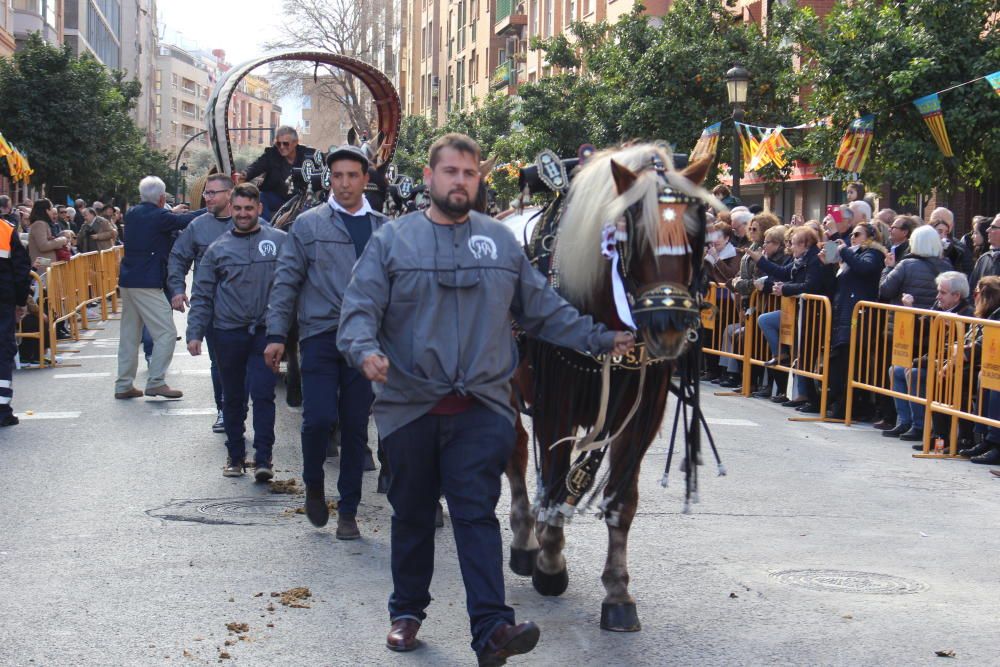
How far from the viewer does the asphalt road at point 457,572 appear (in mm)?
5352

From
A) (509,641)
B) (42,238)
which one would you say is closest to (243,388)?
(509,641)

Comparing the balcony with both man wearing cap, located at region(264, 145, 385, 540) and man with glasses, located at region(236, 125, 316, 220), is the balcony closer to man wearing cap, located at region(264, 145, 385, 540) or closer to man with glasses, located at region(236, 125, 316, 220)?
man with glasses, located at region(236, 125, 316, 220)

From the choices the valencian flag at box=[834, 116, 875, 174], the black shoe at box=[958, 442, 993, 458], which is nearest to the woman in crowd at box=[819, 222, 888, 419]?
the black shoe at box=[958, 442, 993, 458]

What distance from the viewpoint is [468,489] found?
16.1ft

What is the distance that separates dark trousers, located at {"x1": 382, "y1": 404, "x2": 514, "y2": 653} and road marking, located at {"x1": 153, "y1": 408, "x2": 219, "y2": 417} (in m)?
6.92

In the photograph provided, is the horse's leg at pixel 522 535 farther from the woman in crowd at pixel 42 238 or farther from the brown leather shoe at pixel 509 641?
the woman in crowd at pixel 42 238

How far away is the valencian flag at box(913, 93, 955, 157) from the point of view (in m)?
15.4

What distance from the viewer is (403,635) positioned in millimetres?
5215

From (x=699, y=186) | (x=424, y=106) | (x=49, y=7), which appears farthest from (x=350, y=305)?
(x=424, y=106)

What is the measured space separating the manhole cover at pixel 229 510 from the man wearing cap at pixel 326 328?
0.55m

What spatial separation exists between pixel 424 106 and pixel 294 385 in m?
73.1

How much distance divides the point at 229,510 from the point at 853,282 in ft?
22.8

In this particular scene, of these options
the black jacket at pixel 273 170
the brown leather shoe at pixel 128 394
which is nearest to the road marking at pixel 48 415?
the brown leather shoe at pixel 128 394

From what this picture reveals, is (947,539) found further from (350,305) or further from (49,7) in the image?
(49,7)
